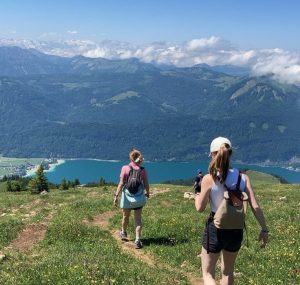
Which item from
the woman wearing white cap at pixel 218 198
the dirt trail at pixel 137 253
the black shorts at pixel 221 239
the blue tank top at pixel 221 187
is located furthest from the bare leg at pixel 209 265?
the dirt trail at pixel 137 253

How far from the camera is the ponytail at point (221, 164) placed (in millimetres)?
9875

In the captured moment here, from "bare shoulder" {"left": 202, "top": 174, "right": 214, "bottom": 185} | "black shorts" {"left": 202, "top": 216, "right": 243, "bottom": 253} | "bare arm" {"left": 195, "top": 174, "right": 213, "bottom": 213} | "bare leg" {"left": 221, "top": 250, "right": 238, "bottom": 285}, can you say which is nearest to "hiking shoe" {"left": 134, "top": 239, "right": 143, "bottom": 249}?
"bare leg" {"left": 221, "top": 250, "right": 238, "bottom": 285}

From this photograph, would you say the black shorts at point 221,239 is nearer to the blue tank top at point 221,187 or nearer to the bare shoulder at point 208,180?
the blue tank top at point 221,187

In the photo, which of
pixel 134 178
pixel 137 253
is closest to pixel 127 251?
pixel 137 253

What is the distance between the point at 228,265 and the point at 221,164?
2.33m

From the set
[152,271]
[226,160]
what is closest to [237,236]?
[226,160]

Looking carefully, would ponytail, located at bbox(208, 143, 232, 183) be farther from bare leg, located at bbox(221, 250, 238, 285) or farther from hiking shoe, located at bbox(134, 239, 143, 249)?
hiking shoe, located at bbox(134, 239, 143, 249)

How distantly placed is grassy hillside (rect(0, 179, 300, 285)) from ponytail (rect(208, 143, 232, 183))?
14.1 feet

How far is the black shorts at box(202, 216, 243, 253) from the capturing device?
1012cm

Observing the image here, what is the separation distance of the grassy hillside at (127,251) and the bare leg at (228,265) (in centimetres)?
285

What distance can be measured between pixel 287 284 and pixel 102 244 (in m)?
7.81

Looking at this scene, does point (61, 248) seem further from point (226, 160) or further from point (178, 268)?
point (226, 160)

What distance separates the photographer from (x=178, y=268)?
15.8 m

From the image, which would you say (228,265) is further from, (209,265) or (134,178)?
(134,178)
